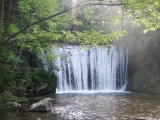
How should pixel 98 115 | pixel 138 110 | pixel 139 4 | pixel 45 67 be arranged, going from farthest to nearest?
pixel 45 67 < pixel 138 110 < pixel 98 115 < pixel 139 4

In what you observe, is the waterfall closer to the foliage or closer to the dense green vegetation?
the foliage

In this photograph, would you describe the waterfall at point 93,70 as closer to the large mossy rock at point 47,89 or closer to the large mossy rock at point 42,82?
the large mossy rock at point 47,89

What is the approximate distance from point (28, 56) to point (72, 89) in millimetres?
5266

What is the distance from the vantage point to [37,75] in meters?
19.0

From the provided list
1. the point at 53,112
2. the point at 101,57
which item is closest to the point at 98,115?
the point at 53,112

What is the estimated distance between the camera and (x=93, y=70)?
2423 centimetres

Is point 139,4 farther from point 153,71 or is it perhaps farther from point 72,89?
point 153,71

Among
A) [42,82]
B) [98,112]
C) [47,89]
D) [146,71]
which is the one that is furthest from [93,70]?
[98,112]

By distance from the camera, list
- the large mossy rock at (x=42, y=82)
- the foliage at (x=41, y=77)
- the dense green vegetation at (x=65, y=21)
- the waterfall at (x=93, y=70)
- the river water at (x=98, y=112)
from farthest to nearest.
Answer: the waterfall at (x=93, y=70)
the foliage at (x=41, y=77)
the large mossy rock at (x=42, y=82)
the river water at (x=98, y=112)
the dense green vegetation at (x=65, y=21)

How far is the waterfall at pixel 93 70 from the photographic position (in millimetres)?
22266

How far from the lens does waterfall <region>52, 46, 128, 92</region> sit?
73.0 ft

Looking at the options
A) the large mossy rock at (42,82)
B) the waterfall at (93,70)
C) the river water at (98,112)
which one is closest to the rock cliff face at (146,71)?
the waterfall at (93,70)

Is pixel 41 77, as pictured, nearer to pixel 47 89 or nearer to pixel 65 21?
pixel 47 89

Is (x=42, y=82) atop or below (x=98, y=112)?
atop
